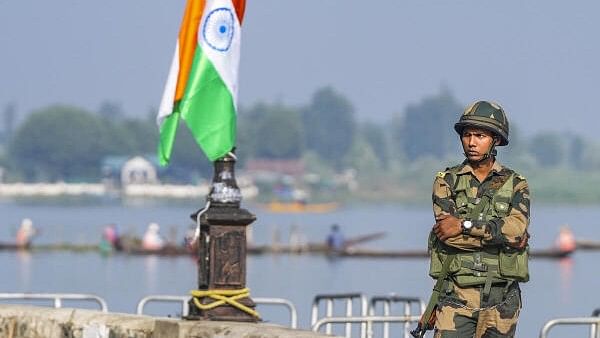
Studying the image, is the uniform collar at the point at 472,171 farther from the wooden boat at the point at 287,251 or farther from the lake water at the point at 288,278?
the wooden boat at the point at 287,251

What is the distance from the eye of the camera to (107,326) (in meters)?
13.1

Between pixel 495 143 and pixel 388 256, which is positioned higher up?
pixel 388 256

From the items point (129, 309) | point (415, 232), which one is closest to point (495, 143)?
point (129, 309)

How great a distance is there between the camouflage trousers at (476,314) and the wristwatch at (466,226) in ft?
1.02

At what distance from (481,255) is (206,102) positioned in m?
6.31

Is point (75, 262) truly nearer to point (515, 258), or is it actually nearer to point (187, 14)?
point (187, 14)

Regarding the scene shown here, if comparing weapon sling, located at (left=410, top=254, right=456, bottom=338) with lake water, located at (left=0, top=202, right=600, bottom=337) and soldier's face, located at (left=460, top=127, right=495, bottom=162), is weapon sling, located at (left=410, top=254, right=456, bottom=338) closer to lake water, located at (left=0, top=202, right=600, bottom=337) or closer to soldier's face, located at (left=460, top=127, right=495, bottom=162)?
soldier's face, located at (left=460, top=127, right=495, bottom=162)

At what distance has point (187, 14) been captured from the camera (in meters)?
15.6

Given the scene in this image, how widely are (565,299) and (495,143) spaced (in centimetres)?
4080

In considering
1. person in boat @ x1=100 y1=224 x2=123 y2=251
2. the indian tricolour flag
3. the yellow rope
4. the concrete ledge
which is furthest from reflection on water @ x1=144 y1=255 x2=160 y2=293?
the yellow rope

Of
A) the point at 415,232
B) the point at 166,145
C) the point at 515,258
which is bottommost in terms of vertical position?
the point at 515,258

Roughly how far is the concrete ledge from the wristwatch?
2430 millimetres

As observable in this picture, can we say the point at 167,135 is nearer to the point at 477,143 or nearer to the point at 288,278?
the point at 477,143

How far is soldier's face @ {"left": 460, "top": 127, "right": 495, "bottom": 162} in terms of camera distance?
30.9 ft
